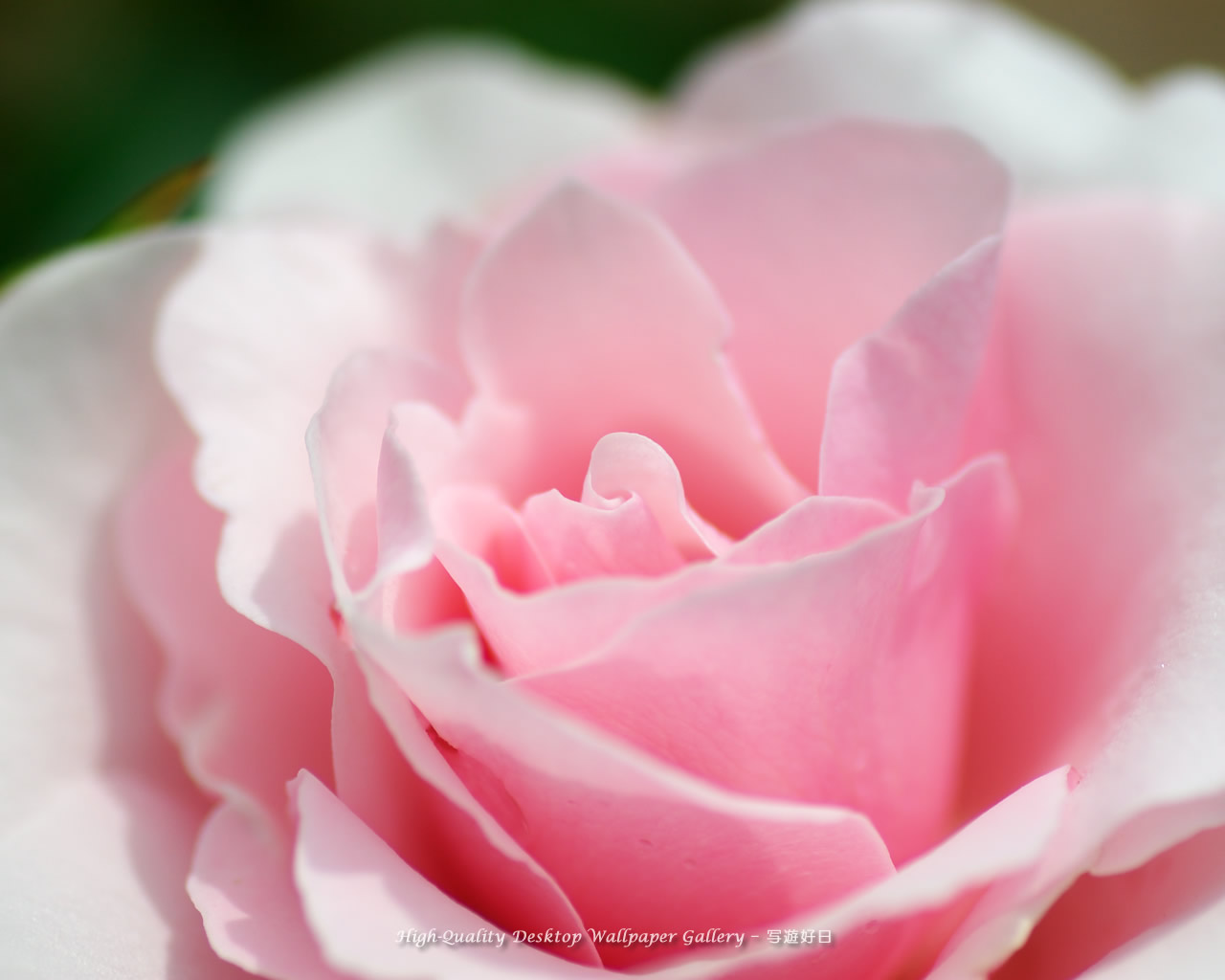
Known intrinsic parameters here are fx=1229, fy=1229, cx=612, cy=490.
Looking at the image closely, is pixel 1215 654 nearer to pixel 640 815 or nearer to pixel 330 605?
pixel 640 815

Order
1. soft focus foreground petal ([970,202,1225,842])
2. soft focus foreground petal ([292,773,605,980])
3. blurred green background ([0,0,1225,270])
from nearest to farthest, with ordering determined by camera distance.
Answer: soft focus foreground petal ([292,773,605,980]), soft focus foreground petal ([970,202,1225,842]), blurred green background ([0,0,1225,270])

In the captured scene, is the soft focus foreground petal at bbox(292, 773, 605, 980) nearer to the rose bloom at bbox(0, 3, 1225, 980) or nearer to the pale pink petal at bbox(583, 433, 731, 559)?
the rose bloom at bbox(0, 3, 1225, 980)

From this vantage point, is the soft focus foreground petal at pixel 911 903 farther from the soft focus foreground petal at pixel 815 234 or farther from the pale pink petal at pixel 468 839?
the soft focus foreground petal at pixel 815 234

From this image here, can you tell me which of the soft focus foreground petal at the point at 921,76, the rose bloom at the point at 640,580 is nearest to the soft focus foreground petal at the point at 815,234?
the rose bloom at the point at 640,580

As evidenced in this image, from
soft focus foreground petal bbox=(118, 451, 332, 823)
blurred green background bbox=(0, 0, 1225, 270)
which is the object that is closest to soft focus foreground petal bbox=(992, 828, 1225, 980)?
soft focus foreground petal bbox=(118, 451, 332, 823)

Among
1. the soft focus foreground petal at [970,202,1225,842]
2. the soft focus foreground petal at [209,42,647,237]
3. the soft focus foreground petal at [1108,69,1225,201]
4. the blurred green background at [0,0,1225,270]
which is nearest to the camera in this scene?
the soft focus foreground petal at [970,202,1225,842]

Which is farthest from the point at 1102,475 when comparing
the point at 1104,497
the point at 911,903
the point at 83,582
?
the point at 83,582
